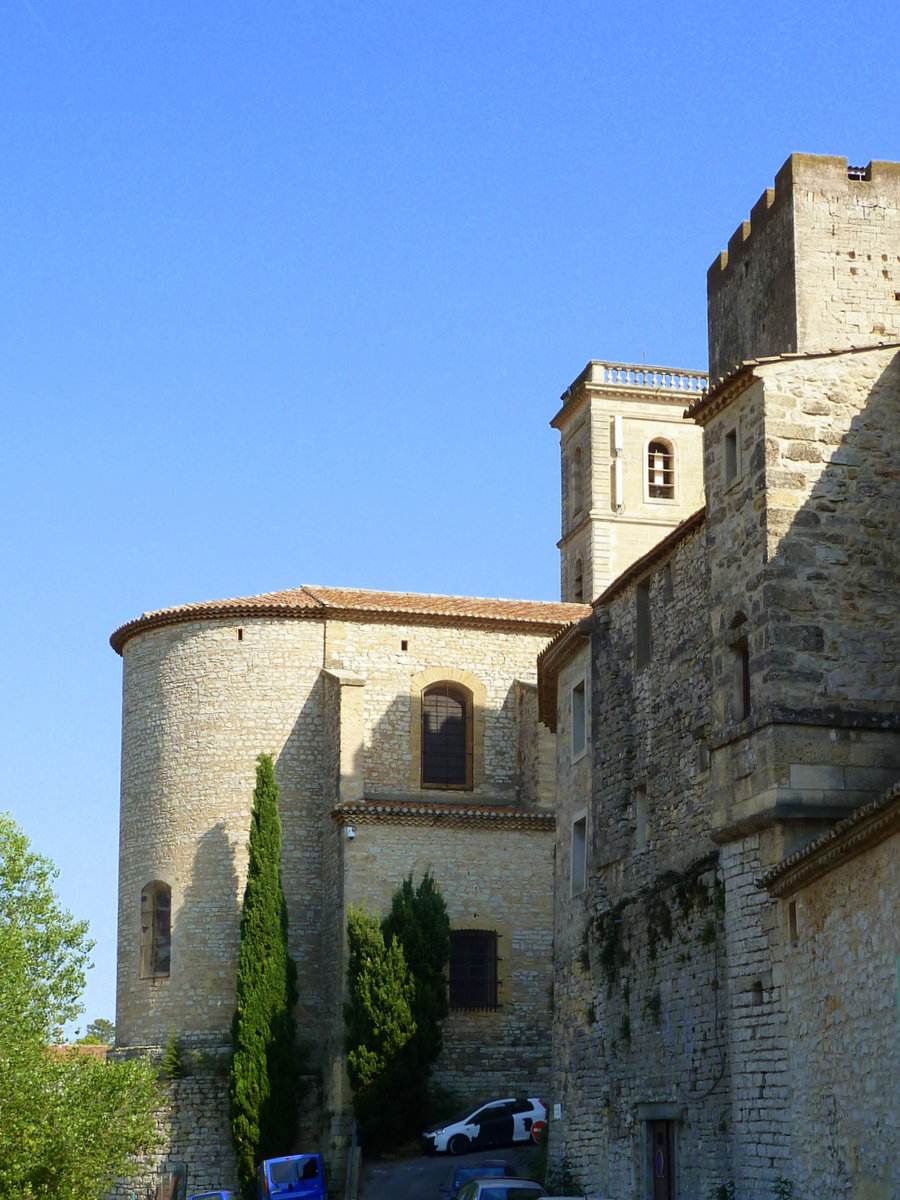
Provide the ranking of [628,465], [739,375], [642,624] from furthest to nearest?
[628,465] < [642,624] < [739,375]

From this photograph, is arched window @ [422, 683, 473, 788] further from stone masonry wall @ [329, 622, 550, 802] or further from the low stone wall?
the low stone wall

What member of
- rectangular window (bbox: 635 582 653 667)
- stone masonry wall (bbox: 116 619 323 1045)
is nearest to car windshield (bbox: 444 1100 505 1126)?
stone masonry wall (bbox: 116 619 323 1045)

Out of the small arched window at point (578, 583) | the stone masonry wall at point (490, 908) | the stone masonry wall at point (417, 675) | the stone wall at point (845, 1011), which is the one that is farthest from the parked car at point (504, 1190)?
the small arched window at point (578, 583)

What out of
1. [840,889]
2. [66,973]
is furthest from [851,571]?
[66,973]

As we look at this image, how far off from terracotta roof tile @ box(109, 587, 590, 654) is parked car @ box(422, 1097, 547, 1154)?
12.4 m

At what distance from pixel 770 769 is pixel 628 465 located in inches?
1391

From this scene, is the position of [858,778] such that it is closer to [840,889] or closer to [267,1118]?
[840,889]

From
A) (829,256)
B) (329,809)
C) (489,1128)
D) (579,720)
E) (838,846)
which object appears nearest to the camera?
(838,846)

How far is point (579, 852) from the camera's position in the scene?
3125cm

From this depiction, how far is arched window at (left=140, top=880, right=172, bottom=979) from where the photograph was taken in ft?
133

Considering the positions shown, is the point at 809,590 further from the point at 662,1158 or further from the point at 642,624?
the point at 662,1158

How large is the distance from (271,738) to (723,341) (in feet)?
58.1

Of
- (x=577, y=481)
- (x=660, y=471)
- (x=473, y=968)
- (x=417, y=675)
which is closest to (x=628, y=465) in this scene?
(x=660, y=471)

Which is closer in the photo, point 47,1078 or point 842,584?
point 842,584
